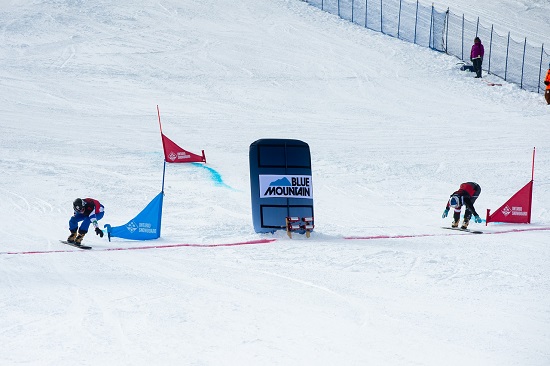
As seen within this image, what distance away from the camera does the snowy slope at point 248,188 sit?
22.0 feet

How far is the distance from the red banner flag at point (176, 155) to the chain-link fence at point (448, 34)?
546 inches

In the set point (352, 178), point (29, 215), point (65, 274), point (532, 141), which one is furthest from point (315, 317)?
point (532, 141)

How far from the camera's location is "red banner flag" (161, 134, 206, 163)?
17.2 m

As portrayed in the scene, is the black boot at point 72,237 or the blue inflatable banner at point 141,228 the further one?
the blue inflatable banner at point 141,228

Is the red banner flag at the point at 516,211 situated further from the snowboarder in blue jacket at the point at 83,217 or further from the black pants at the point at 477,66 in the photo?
the black pants at the point at 477,66

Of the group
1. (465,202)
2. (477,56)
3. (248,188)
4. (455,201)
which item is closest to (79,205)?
(248,188)

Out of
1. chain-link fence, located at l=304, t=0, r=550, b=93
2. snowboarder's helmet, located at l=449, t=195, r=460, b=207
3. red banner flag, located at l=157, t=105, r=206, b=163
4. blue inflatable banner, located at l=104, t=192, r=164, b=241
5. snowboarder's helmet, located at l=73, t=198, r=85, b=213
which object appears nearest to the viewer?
snowboarder's helmet, located at l=73, t=198, r=85, b=213

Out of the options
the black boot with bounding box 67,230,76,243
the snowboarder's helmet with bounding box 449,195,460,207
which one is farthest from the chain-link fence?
the black boot with bounding box 67,230,76,243

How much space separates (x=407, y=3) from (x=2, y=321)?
31191 mm

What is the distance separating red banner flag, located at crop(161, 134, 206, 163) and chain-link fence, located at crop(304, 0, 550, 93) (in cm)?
1387

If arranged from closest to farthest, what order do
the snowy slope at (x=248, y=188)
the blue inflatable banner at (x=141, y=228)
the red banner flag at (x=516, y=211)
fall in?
the snowy slope at (x=248, y=188) → the blue inflatable banner at (x=141, y=228) → the red banner flag at (x=516, y=211)

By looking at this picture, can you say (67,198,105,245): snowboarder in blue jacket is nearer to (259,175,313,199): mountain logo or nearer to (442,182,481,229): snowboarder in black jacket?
(259,175,313,199): mountain logo

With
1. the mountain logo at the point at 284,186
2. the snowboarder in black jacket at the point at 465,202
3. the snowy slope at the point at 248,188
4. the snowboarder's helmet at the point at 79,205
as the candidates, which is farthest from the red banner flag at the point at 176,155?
the snowboarder in black jacket at the point at 465,202

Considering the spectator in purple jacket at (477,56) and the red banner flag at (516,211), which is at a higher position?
the spectator in purple jacket at (477,56)
